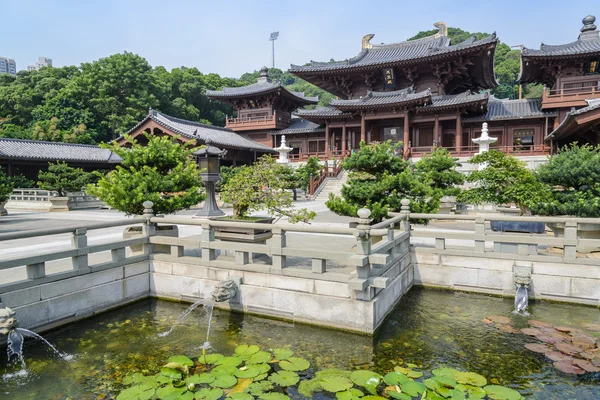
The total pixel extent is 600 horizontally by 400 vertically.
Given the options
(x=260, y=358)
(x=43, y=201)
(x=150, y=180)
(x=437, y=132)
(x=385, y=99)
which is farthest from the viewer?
(x=385, y=99)

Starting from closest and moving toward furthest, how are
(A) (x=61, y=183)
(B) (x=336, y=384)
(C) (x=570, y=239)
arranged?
(B) (x=336, y=384), (C) (x=570, y=239), (A) (x=61, y=183)

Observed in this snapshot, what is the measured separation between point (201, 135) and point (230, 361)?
100ft

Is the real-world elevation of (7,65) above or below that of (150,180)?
above

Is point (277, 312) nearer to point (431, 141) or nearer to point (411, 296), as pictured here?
point (411, 296)

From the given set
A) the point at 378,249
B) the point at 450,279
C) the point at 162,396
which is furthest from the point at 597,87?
the point at 162,396

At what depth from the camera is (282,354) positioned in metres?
6.20

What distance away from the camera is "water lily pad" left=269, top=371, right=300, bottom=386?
5.36 m

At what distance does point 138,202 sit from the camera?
9.66 metres

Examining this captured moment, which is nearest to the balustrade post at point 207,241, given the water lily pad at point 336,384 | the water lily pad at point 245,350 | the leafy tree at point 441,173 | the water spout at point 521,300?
the water lily pad at point 245,350

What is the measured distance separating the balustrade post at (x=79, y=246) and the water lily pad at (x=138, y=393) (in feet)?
11.2

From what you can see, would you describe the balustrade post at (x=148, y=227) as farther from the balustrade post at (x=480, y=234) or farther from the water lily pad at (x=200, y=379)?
the balustrade post at (x=480, y=234)

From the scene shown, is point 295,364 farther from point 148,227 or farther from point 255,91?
point 255,91

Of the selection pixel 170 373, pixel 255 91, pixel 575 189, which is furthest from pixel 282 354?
pixel 255 91

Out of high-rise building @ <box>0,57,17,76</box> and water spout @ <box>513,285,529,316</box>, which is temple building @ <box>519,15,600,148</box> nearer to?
water spout @ <box>513,285,529,316</box>
